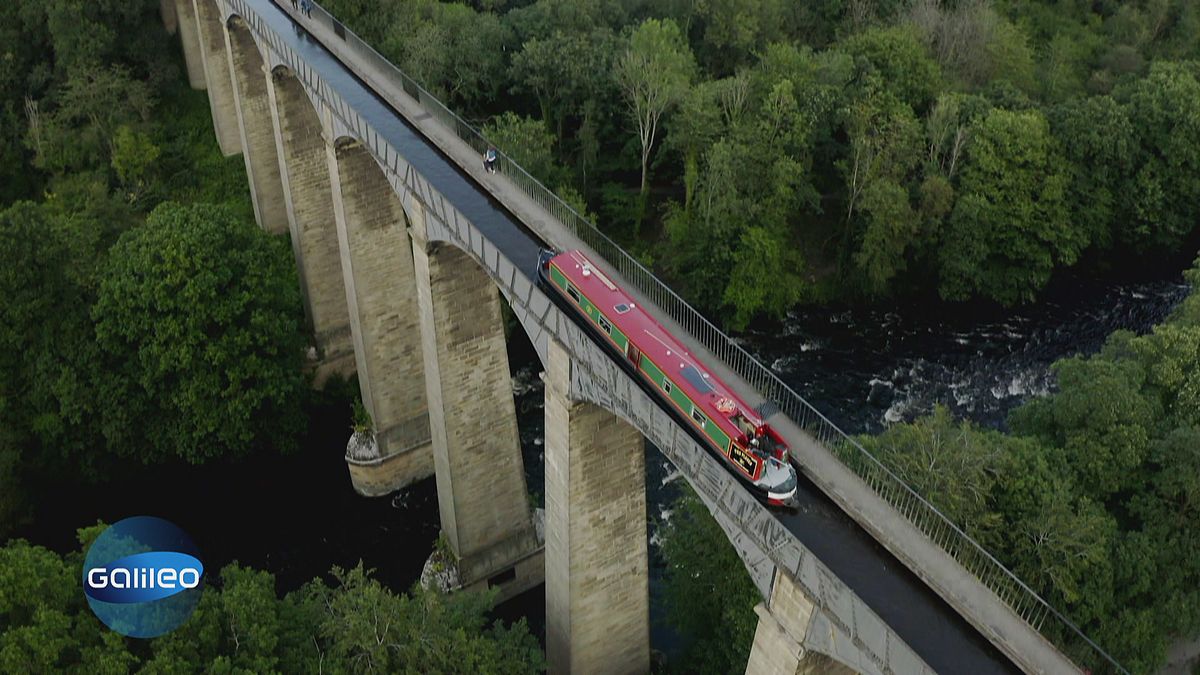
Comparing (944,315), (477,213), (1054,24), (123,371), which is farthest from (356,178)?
(1054,24)

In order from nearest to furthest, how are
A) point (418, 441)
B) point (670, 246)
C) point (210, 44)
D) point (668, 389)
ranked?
point (668, 389) → point (418, 441) → point (670, 246) → point (210, 44)

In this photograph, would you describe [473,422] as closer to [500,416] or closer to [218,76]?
[500,416]

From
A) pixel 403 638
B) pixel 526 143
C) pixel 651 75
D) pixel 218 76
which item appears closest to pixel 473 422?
pixel 403 638

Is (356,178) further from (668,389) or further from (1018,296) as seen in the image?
(1018,296)

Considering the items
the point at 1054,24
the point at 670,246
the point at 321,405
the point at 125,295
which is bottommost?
the point at 321,405

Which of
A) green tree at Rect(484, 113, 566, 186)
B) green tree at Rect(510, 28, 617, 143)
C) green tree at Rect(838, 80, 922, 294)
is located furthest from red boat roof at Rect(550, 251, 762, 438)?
green tree at Rect(510, 28, 617, 143)

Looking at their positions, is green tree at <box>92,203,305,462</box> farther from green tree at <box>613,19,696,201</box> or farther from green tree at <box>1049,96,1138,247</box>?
green tree at <box>1049,96,1138,247</box>

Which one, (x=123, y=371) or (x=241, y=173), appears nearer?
(x=123, y=371)
